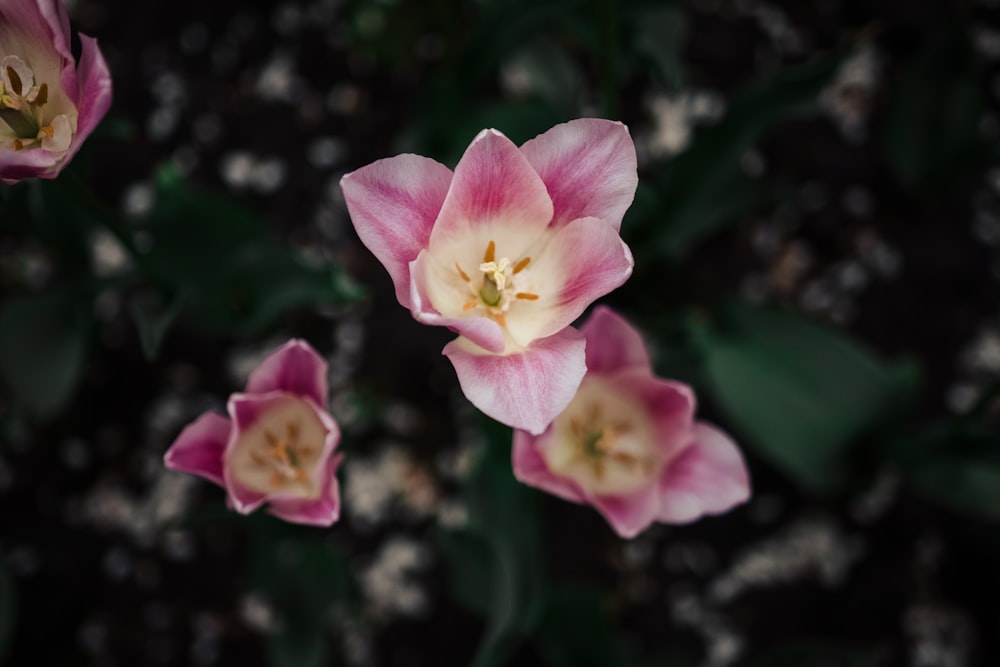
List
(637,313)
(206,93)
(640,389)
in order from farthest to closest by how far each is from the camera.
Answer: (206,93), (637,313), (640,389)

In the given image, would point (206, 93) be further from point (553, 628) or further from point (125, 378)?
point (553, 628)

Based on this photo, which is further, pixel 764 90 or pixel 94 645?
pixel 94 645

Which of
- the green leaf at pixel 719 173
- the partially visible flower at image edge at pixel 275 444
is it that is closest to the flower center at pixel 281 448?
the partially visible flower at image edge at pixel 275 444

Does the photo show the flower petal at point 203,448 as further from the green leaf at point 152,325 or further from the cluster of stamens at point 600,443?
the cluster of stamens at point 600,443

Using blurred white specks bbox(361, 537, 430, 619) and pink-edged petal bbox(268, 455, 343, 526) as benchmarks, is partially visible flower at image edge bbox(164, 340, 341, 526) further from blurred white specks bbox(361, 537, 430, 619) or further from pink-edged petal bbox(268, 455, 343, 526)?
blurred white specks bbox(361, 537, 430, 619)

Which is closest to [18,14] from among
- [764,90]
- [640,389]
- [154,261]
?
[154,261]

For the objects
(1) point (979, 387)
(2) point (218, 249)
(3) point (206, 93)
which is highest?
(2) point (218, 249)

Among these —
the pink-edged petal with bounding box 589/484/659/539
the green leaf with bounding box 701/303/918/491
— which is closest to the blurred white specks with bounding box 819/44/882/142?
the green leaf with bounding box 701/303/918/491
